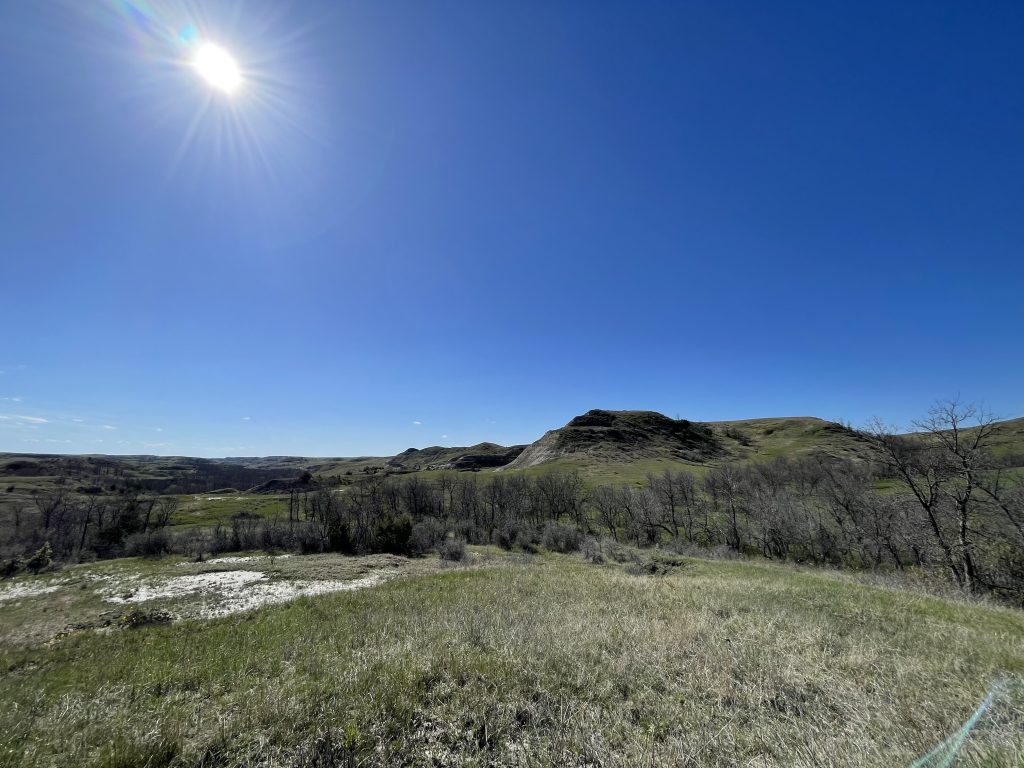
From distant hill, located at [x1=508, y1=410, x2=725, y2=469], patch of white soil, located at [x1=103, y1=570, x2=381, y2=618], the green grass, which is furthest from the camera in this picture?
distant hill, located at [x1=508, y1=410, x2=725, y2=469]

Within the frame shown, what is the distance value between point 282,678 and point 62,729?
2796mm

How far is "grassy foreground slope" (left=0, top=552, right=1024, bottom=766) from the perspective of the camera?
4707 mm

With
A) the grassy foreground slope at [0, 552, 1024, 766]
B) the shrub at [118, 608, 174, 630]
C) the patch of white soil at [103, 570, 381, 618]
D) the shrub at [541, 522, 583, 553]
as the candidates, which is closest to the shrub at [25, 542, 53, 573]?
the patch of white soil at [103, 570, 381, 618]

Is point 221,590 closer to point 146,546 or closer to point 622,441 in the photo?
point 146,546

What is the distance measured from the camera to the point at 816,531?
45406 mm

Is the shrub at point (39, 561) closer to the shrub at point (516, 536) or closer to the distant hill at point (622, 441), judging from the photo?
the shrub at point (516, 536)

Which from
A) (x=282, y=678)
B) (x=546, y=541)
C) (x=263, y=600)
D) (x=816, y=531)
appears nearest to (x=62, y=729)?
(x=282, y=678)

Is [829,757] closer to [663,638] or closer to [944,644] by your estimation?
[663,638]

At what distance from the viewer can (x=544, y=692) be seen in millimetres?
6102

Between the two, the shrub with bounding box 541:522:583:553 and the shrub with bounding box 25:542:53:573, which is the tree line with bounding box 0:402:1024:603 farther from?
the shrub with bounding box 25:542:53:573

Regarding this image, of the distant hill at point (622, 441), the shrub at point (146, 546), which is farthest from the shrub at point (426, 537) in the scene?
the distant hill at point (622, 441)

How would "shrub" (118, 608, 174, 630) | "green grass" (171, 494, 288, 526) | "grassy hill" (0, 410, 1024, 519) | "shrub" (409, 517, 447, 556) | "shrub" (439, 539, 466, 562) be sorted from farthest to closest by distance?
"grassy hill" (0, 410, 1024, 519), "green grass" (171, 494, 288, 526), "shrub" (409, 517, 447, 556), "shrub" (439, 539, 466, 562), "shrub" (118, 608, 174, 630)

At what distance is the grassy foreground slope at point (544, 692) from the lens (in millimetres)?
4707

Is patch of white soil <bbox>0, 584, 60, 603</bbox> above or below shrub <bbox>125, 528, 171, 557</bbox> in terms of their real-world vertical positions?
above
